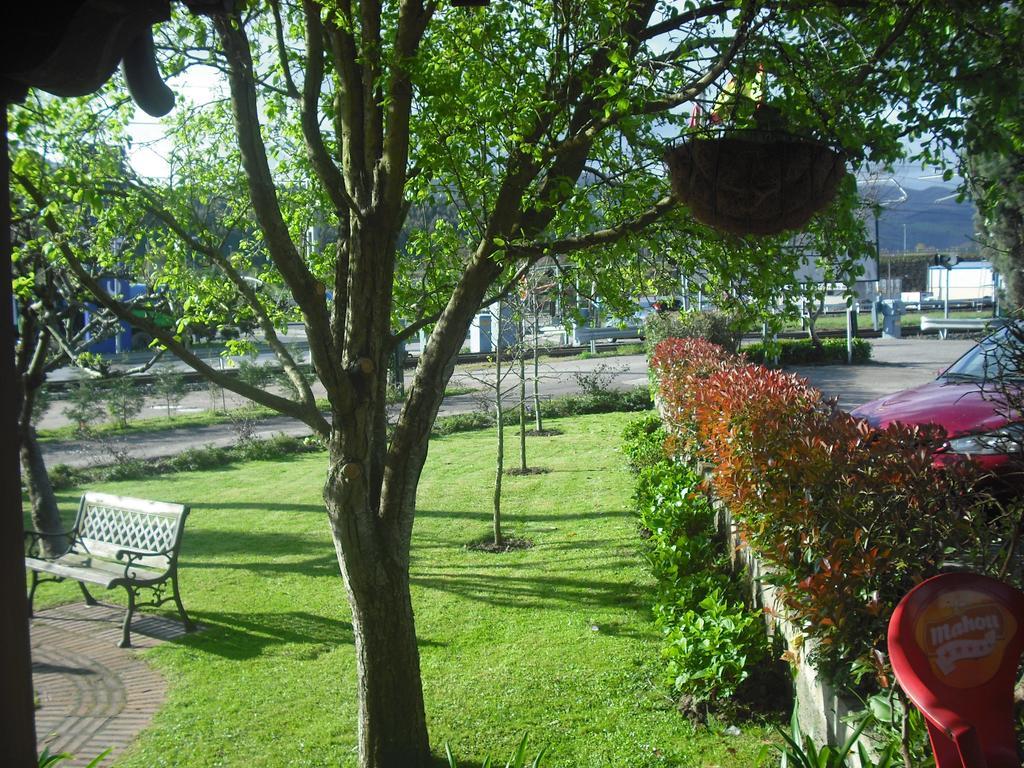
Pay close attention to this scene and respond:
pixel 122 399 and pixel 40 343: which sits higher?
pixel 40 343

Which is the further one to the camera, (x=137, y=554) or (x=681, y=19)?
(x=137, y=554)

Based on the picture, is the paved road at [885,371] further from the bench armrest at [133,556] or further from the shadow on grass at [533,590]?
the bench armrest at [133,556]

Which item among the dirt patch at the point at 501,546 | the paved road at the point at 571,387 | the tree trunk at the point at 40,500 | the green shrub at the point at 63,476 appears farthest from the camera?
the paved road at the point at 571,387

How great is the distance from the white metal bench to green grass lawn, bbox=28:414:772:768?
1.56ft

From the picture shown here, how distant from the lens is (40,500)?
10.2m

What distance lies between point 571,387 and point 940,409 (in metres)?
19.4

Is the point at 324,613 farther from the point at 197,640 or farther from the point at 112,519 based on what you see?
the point at 112,519

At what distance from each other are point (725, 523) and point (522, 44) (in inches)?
167

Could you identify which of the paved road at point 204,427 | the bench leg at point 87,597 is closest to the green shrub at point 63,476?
the paved road at point 204,427

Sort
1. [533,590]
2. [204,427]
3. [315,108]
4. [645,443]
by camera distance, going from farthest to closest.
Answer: [204,427], [645,443], [533,590], [315,108]

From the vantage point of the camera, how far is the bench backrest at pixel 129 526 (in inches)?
340

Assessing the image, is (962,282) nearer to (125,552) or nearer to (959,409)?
(959,409)

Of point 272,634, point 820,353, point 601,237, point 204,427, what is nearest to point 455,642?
point 272,634

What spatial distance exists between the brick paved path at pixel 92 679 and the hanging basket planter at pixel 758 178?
488cm
